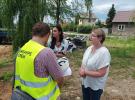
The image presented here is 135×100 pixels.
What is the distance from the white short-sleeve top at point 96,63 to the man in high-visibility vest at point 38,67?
3.37 ft

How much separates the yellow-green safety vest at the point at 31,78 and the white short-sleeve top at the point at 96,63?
3.44ft

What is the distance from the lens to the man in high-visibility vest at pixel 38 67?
12.9 feet

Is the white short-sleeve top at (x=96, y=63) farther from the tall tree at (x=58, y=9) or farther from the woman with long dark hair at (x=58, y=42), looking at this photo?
the tall tree at (x=58, y=9)

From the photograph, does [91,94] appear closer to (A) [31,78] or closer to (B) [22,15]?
(A) [31,78]

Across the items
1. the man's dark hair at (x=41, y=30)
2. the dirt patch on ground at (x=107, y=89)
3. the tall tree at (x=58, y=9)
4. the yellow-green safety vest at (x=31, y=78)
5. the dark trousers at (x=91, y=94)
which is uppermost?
the tall tree at (x=58, y=9)

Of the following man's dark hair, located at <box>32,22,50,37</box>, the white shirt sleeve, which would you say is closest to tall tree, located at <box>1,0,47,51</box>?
the white shirt sleeve

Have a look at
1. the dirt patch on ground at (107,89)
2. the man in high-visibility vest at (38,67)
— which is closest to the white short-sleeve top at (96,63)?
the man in high-visibility vest at (38,67)

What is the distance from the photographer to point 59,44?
6.35 meters

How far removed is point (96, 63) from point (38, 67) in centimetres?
128

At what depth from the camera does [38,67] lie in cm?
394

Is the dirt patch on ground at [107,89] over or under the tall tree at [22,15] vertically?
under

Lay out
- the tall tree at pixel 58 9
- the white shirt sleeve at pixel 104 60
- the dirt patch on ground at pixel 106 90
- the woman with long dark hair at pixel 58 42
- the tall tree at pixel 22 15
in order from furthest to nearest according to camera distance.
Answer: the tall tree at pixel 58 9
the tall tree at pixel 22 15
the dirt patch on ground at pixel 106 90
the woman with long dark hair at pixel 58 42
the white shirt sleeve at pixel 104 60

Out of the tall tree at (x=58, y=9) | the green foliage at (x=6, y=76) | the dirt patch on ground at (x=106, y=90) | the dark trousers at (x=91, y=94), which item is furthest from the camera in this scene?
the tall tree at (x=58, y=9)

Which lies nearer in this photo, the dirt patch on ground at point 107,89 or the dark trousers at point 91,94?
the dark trousers at point 91,94
